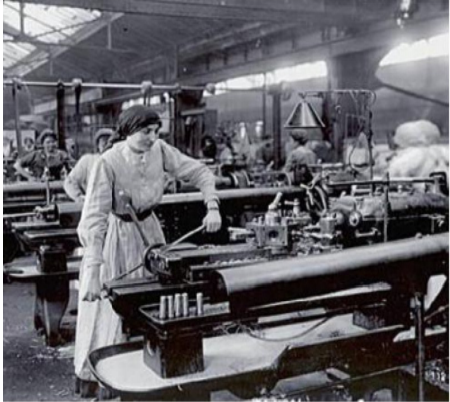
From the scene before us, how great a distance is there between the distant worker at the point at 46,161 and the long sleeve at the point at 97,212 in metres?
2.90

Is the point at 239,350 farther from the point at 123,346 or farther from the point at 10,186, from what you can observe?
the point at 10,186

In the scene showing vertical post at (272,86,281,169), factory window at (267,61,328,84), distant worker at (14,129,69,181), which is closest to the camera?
distant worker at (14,129,69,181)

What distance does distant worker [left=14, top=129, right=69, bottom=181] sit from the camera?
18.6 ft

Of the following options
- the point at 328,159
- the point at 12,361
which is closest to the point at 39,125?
Result: the point at 328,159

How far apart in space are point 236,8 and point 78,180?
2559 millimetres

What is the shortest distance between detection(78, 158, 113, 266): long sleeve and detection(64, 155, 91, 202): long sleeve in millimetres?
1399

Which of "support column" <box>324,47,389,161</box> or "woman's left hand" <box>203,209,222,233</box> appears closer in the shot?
"woman's left hand" <box>203,209,222,233</box>

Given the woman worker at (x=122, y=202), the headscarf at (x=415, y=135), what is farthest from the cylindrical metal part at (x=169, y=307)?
the headscarf at (x=415, y=135)

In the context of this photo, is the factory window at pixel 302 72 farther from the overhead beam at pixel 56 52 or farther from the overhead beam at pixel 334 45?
the overhead beam at pixel 56 52

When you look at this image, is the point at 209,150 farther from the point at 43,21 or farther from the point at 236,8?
the point at 43,21

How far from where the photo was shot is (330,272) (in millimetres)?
1837

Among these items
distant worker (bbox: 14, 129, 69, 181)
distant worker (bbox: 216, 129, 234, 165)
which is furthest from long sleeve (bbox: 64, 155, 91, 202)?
distant worker (bbox: 216, 129, 234, 165)

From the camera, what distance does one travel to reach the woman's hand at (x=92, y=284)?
227 centimetres

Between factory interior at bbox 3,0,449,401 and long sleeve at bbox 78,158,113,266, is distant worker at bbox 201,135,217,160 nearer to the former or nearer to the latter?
factory interior at bbox 3,0,449,401
